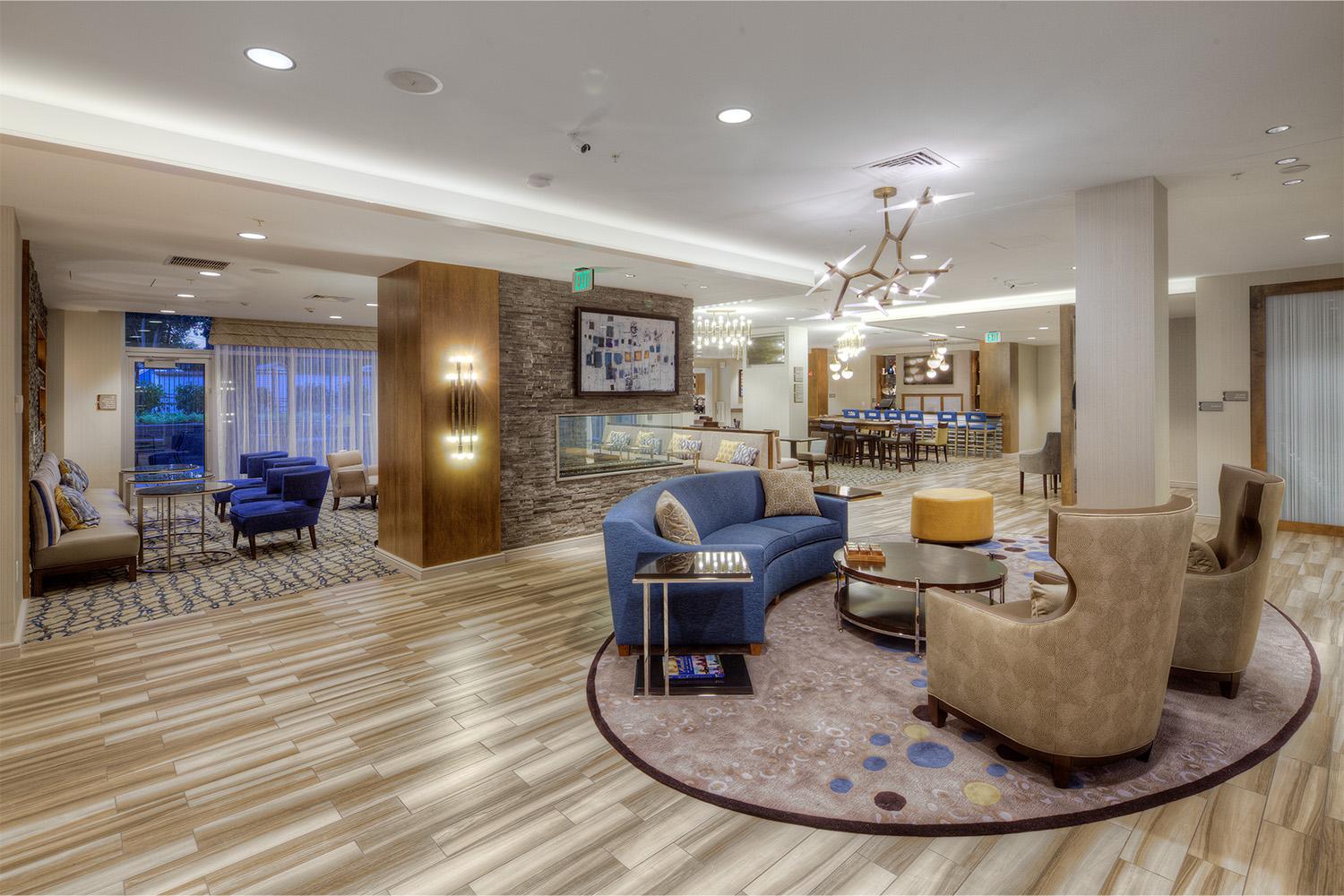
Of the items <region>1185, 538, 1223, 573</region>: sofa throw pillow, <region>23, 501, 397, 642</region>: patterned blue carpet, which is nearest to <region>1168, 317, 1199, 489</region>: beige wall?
<region>1185, 538, 1223, 573</region>: sofa throw pillow

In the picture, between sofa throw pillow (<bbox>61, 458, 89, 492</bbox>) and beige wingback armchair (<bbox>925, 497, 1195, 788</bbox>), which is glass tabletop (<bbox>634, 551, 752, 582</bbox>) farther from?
sofa throw pillow (<bbox>61, 458, 89, 492</bbox>)

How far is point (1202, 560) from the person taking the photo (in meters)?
3.43

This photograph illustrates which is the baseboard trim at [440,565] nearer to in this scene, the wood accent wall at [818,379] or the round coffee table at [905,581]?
the round coffee table at [905,581]

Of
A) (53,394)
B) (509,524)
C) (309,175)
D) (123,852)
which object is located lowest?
(123,852)

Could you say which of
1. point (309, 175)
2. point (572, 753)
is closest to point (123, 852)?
point (572, 753)

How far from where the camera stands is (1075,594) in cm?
241

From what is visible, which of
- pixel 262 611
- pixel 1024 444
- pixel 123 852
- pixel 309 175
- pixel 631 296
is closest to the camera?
pixel 123 852

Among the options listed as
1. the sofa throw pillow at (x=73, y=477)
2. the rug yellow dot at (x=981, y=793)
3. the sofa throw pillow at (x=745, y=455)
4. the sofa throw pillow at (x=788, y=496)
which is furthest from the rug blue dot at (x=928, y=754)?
the sofa throw pillow at (x=73, y=477)

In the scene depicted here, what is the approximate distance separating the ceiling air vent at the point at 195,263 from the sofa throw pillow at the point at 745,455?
5846 millimetres

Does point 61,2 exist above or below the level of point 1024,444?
above

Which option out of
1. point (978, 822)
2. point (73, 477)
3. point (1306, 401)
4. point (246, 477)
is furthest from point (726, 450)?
point (73, 477)

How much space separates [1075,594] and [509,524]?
507cm

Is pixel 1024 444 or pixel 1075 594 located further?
pixel 1024 444

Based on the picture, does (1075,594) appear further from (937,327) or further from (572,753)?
(937,327)
